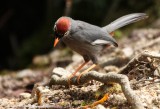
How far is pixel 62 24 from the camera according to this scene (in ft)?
13.2

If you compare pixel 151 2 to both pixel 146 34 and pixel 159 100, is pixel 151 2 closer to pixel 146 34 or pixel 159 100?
pixel 146 34

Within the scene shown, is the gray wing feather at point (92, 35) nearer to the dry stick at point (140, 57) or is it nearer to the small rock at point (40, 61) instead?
the dry stick at point (140, 57)

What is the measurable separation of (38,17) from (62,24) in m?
5.99

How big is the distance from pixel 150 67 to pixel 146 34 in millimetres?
3370

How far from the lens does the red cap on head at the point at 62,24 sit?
4.01m

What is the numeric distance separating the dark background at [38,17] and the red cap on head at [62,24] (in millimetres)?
3730

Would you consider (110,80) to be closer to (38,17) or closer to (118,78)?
(118,78)

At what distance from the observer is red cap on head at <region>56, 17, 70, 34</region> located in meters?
4.01

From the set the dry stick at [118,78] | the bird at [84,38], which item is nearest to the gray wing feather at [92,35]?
the bird at [84,38]

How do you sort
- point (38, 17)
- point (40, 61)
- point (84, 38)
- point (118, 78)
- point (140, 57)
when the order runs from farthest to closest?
point (38, 17) < point (40, 61) < point (84, 38) < point (140, 57) < point (118, 78)

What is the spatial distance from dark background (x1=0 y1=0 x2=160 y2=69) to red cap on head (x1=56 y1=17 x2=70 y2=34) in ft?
12.2

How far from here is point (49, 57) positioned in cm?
784

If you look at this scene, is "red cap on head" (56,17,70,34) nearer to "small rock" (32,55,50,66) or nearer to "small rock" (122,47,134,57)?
"small rock" (122,47,134,57)

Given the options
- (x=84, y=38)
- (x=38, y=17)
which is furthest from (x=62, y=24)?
(x=38, y=17)
